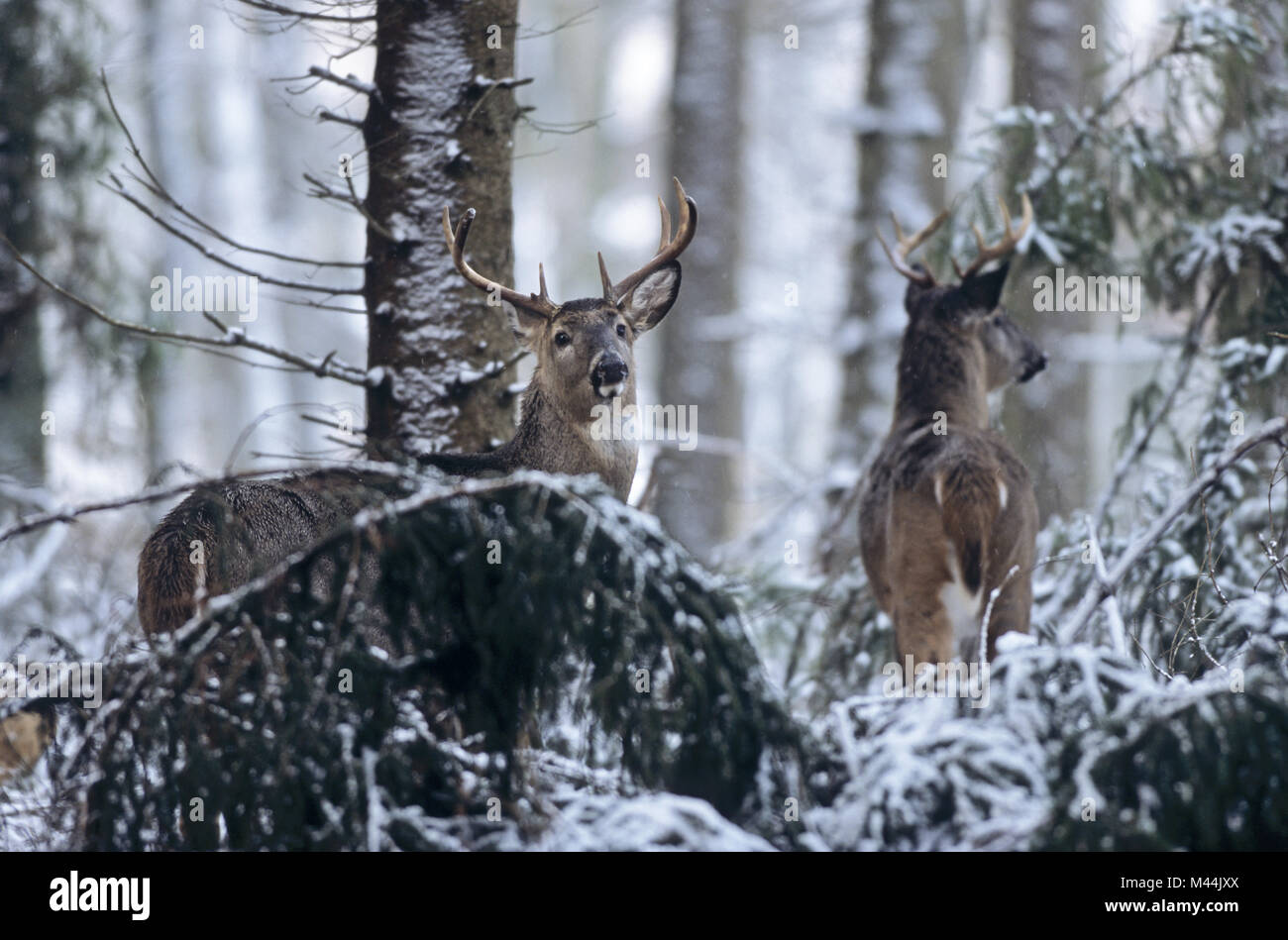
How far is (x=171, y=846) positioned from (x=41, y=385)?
7.54m

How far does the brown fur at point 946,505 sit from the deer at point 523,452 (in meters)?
1.18

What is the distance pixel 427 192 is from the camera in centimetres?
504

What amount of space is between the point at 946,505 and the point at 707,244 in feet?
26.3

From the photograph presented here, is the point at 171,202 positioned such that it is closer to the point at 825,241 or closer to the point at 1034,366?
the point at 1034,366

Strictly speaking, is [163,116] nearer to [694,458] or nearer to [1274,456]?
[694,458]

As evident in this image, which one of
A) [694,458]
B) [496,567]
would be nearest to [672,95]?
[694,458]

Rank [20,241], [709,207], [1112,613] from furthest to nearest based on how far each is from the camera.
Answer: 1. [709,207]
2. [20,241]
3. [1112,613]

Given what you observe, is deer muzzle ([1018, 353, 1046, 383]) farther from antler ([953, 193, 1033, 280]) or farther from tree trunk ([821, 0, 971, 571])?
tree trunk ([821, 0, 971, 571])

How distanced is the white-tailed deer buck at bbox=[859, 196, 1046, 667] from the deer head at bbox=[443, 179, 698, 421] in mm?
1274

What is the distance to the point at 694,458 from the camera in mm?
12836

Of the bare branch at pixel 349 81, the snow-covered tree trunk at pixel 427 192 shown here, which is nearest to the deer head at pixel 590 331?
the snow-covered tree trunk at pixel 427 192
